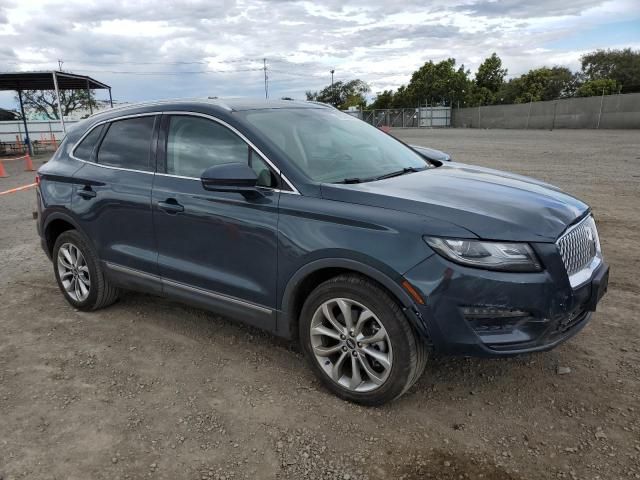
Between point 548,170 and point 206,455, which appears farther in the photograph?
point 548,170

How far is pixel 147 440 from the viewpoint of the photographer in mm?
2877

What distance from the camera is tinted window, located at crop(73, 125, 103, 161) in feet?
14.7

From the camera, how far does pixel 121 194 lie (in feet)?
13.3

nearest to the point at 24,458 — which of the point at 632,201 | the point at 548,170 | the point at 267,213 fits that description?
the point at 267,213

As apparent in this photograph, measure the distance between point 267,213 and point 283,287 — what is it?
1.53ft

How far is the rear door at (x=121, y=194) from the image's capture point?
156 inches

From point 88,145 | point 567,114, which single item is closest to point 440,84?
point 567,114

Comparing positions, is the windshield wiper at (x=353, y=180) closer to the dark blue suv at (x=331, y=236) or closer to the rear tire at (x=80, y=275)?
the dark blue suv at (x=331, y=236)

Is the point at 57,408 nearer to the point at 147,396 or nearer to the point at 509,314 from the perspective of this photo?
the point at 147,396

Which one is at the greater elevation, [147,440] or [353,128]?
[353,128]

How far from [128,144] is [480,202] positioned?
2786 mm

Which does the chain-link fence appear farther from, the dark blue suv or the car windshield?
the dark blue suv

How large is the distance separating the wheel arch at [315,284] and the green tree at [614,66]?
66306mm

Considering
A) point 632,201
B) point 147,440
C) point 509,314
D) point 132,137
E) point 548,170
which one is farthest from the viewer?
point 548,170
